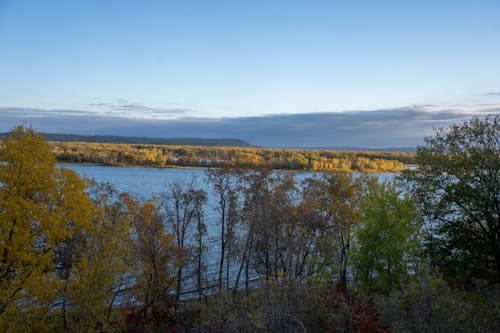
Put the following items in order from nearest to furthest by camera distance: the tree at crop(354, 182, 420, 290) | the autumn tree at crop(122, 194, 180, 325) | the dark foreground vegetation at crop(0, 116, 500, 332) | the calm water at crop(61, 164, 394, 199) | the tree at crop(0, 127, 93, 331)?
1. the dark foreground vegetation at crop(0, 116, 500, 332)
2. the tree at crop(0, 127, 93, 331)
3. the tree at crop(354, 182, 420, 290)
4. the autumn tree at crop(122, 194, 180, 325)
5. the calm water at crop(61, 164, 394, 199)

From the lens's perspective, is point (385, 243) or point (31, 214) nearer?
point (31, 214)

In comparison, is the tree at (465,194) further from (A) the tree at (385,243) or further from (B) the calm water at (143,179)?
(B) the calm water at (143,179)

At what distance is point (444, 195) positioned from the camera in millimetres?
26141

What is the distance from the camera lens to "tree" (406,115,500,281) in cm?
2455

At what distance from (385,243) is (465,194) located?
655 cm

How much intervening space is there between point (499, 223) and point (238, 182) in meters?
18.6

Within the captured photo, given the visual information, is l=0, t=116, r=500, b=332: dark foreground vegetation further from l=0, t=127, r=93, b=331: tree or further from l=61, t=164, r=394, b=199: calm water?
l=61, t=164, r=394, b=199: calm water

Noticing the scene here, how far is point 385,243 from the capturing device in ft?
74.9

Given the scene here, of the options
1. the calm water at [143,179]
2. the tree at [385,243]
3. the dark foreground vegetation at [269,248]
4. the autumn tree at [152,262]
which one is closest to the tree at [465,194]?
the dark foreground vegetation at [269,248]

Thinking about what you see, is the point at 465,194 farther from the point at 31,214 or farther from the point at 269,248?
the point at 31,214

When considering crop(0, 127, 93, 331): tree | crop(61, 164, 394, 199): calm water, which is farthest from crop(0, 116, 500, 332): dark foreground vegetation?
crop(61, 164, 394, 199): calm water

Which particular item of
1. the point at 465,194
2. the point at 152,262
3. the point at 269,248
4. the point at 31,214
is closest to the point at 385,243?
the point at 465,194

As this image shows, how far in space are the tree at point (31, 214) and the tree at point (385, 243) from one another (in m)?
16.6

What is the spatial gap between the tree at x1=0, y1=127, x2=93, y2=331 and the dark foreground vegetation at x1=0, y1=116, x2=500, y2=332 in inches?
2.9
